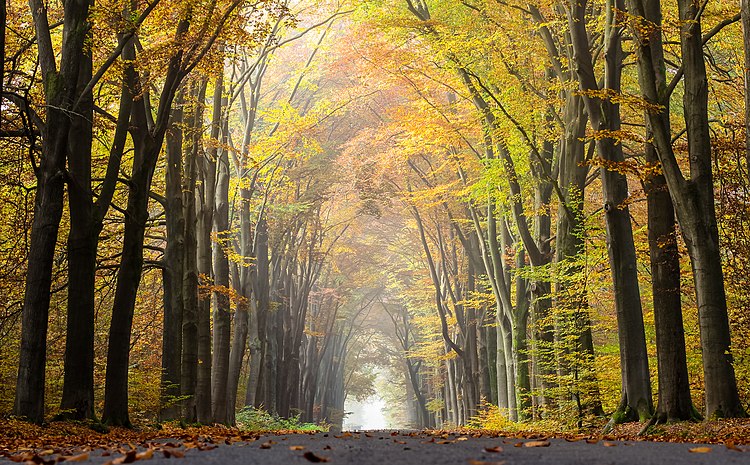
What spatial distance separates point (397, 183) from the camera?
98.0 ft

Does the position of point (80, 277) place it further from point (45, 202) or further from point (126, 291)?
point (45, 202)

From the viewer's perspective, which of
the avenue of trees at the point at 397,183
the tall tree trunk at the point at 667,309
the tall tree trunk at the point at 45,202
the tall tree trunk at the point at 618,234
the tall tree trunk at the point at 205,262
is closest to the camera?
the tall tree trunk at the point at 45,202

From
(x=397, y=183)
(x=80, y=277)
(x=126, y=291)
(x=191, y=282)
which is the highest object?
(x=397, y=183)

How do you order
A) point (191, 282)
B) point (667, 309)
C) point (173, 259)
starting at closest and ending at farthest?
point (667, 309)
point (173, 259)
point (191, 282)

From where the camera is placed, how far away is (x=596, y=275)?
15.2 metres

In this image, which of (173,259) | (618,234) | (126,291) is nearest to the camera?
(618,234)

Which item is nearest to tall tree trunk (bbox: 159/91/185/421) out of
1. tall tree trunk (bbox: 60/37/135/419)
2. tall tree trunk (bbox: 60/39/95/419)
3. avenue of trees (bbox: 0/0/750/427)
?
avenue of trees (bbox: 0/0/750/427)

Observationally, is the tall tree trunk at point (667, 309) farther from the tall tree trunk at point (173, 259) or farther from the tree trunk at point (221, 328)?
the tree trunk at point (221, 328)

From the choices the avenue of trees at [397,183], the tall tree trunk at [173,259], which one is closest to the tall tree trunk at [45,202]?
the avenue of trees at [397,183]

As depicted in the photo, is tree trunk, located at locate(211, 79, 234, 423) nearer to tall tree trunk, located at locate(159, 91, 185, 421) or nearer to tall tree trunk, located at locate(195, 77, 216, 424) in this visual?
tall tree trunk, located at locate(195, 77, 216, 424)

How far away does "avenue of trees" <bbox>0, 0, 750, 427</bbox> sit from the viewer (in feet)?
36.8

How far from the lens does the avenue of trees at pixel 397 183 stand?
11.2 meters

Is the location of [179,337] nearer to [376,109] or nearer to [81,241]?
[81,241]

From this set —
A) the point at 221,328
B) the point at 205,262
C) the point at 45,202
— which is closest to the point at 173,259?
the point at 205,262
